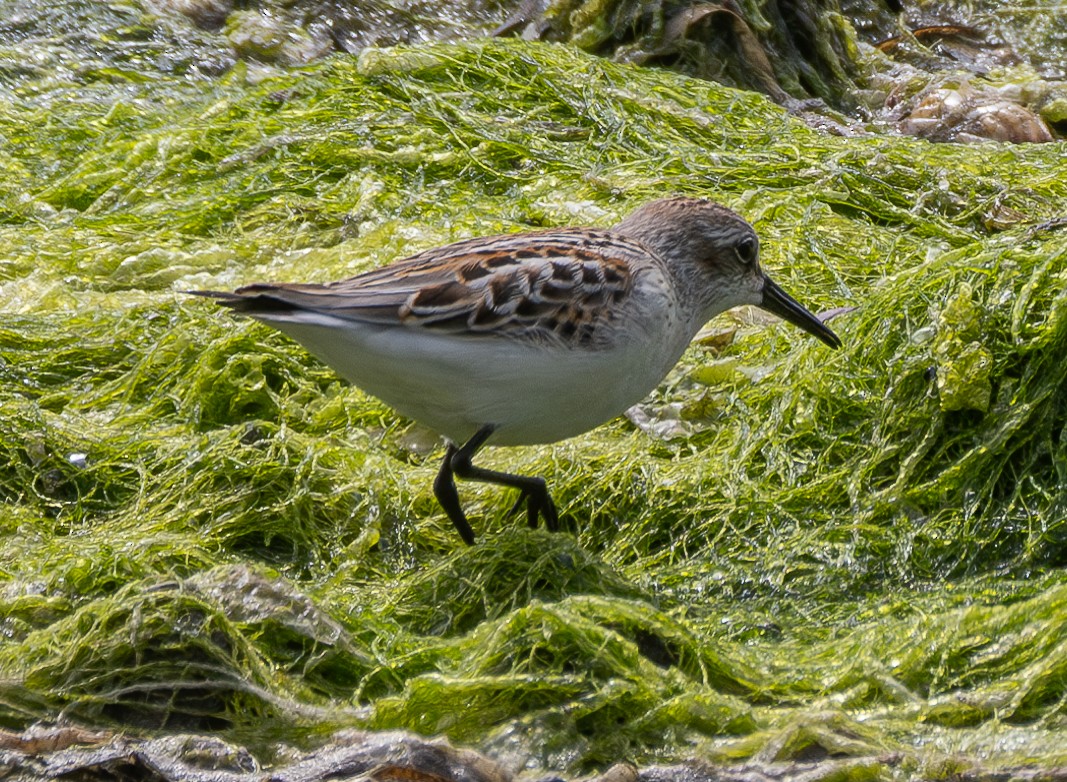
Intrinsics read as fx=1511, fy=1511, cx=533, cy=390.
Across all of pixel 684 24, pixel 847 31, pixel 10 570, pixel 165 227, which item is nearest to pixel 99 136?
pixel 165 227

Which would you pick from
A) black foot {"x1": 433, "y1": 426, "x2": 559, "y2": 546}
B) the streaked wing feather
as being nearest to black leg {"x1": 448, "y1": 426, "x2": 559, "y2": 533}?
black foot {"x1": 433, "y1": 426, "x2": 559, "y2": 546}

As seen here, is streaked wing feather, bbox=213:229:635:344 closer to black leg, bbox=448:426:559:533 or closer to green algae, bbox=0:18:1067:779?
black leg, bbox=448:426:559:533

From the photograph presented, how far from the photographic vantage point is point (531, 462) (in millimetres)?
5738

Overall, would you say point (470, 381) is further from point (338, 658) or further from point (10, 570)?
point (10, 570)

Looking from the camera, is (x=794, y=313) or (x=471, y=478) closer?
(x=471, y=478)

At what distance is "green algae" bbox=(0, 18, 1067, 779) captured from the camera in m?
3.86

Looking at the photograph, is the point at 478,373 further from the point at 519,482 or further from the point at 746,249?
the point at 746,249

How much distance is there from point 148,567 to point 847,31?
7881 mm

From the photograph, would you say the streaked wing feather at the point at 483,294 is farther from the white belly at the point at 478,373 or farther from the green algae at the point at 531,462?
the green algae at the point at 531,462

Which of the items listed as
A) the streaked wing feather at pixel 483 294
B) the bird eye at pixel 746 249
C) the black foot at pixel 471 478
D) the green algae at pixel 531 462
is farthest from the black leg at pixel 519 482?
the bird eye at pixel 746 249

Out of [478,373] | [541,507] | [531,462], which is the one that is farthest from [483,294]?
[531,462]

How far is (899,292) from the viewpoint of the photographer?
5863 millimetres

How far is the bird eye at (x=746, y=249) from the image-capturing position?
566 centimetres

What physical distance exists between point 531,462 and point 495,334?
1.10 m
